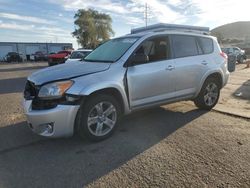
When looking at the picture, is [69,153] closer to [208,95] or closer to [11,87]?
[208,95]

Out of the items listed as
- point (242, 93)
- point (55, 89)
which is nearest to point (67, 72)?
point (55, 89)

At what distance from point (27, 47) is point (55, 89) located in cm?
6163

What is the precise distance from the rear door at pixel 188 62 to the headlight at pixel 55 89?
2.40 meters

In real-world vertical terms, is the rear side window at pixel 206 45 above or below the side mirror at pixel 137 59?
above

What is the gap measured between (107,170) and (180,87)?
283 centimetres

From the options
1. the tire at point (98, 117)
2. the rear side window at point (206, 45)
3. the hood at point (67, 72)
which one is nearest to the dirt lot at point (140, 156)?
the tire at point (98, 117)

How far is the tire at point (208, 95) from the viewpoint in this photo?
6.37 meters

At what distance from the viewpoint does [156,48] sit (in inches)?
218

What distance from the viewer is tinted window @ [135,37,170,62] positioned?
5.34m

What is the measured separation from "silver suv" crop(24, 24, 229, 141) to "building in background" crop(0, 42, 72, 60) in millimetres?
55356

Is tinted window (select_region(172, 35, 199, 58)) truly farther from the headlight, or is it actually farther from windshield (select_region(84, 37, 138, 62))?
the headlight

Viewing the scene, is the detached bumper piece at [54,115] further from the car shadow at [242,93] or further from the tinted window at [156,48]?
the car shadow at [242,93]

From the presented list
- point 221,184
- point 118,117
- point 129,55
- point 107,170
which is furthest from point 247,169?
point 129,55

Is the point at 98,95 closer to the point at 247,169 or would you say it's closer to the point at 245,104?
the point at 247,169
